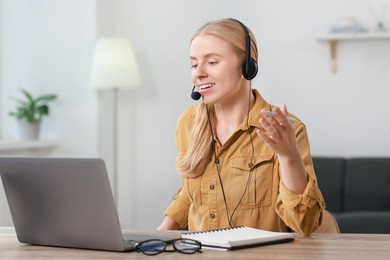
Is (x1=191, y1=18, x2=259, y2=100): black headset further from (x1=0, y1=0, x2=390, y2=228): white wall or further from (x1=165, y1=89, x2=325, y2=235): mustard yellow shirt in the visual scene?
(x1=0, y1=0, x2=390, y2=228): white wall

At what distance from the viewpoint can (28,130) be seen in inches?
191

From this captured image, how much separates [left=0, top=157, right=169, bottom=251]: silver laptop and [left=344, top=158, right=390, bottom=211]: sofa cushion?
2659 millimetres

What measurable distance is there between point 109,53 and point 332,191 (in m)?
1.57

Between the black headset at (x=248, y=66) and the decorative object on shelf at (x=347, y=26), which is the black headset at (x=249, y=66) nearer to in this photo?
the black headset at (x=248, y=66)

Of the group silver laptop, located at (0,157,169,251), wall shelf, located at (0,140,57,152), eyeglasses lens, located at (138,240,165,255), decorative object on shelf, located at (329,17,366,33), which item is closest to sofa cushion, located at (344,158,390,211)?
decorative object on shelf, located at (329,17,366,33)

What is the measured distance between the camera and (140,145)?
5.24 m

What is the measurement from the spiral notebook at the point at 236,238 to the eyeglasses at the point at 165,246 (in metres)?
0.03

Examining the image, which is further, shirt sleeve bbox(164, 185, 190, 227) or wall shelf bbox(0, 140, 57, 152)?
wall shelf bbox(0, 140, 57, 152)

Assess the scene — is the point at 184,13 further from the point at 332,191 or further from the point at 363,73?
the point at 332,191

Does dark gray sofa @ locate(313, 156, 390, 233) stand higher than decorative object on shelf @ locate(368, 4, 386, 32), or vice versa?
decorative object on shelf @ locate(368, 4, 386, 32)

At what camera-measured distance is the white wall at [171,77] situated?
16.0 ft

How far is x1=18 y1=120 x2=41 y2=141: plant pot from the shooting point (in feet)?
15.9

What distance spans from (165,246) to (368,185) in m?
2.84

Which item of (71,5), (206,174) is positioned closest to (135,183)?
(71,5)
